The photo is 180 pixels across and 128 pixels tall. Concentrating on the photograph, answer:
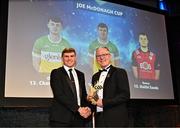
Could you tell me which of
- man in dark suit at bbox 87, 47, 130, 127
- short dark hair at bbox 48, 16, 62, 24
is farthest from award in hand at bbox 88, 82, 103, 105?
short dark hair at bbox 48, 16, 62, 24

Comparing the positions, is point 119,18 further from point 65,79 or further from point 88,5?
point 65,79

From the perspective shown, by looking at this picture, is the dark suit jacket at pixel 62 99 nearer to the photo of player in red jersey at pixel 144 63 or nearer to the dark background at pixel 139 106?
the dark background at pixel 139 106

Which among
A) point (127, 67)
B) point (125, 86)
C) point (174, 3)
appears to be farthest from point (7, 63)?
point (174, 3)

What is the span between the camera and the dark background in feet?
8.98

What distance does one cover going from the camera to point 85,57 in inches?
121

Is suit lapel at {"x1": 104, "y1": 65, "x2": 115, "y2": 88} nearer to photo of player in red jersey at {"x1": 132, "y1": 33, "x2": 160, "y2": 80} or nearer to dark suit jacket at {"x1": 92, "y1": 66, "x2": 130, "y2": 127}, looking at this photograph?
dark suit jacket at {"x1": 92, "y1": 66, "x2": 130, "y2": 127}

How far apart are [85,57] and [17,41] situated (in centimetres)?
68

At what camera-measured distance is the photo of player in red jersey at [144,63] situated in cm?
336

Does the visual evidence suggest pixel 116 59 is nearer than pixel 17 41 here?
No

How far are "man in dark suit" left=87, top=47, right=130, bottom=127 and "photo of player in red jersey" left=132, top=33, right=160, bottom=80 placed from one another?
0.87 metres

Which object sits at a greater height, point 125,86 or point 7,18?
point 7,18

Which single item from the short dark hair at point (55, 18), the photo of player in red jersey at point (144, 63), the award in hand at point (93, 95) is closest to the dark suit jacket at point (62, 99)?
the award in hand at point (93, 95)

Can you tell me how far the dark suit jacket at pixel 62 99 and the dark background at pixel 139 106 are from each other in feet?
1.21

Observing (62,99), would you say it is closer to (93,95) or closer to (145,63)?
(93,95)
